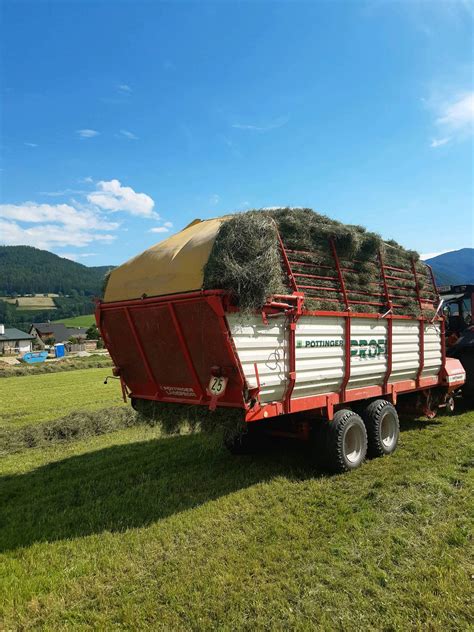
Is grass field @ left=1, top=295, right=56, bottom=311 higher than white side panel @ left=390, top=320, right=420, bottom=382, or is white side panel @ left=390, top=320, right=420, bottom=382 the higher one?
grass field @ left=1, top=295, right=56, bottom=311

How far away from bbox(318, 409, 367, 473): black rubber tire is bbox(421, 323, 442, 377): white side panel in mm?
2880

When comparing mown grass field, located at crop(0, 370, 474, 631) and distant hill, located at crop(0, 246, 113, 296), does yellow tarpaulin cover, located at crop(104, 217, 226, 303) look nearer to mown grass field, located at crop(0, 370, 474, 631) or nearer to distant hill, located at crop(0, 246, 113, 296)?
mown grass field, located at crop(0, 370, 474, 631)

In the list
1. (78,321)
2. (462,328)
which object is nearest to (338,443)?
(462,328)

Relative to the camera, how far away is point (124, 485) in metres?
6.28

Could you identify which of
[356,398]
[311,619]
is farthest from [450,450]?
[311,619]

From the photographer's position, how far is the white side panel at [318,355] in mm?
5852

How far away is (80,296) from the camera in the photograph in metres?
159

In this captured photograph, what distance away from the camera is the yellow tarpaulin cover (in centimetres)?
532

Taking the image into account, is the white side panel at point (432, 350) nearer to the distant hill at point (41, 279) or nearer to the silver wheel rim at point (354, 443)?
the silver wheel rim at point (354, 443)

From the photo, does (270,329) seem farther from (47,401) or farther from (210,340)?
(47,401)

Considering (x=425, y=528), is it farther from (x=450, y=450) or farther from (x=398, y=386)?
(x=398, y=386)

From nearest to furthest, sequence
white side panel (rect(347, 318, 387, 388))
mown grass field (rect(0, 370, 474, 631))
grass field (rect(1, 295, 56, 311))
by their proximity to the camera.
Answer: mown grass field (rect(0, 370, 474, 631))
white side panel (rect(347, 318, 387, 388))
grass field (rect(1, 295, 56, 311))

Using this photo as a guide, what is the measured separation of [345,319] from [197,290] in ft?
7.97

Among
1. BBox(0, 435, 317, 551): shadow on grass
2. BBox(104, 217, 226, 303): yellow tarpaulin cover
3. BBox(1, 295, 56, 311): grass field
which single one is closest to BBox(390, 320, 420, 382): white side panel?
BBox(0, 435, 317, 551): shadow on grass
